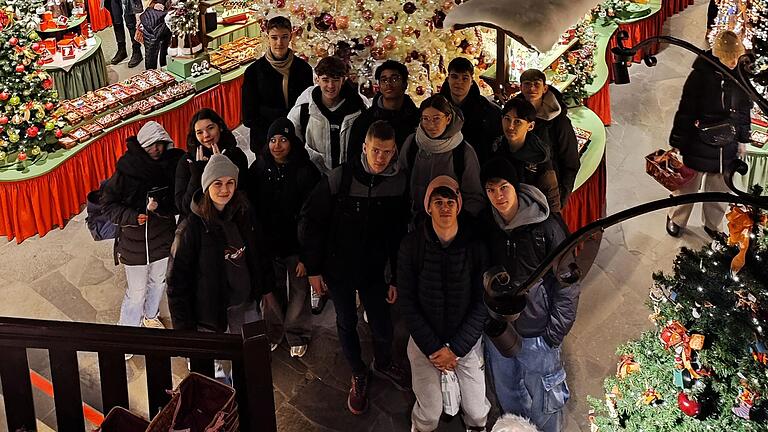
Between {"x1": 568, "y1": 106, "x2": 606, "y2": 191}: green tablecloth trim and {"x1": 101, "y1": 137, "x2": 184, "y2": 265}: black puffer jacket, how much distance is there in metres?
2.66

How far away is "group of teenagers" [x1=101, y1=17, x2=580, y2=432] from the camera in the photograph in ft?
14.0

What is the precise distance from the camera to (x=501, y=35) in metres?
5.66

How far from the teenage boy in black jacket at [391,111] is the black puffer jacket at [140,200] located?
99 centimetres

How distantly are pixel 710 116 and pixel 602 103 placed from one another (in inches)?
80.0

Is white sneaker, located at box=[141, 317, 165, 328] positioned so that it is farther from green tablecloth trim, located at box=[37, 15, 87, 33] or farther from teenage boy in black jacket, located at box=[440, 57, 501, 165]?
green tablecloth trim, located at box=[37, 15, 87, 33]

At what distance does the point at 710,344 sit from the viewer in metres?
3.06

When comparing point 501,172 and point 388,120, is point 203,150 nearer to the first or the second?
point 388,120

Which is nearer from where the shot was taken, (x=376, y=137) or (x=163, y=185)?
(x=376, y=137)

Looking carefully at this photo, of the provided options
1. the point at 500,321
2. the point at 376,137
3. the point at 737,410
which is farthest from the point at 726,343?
the point at 376,137

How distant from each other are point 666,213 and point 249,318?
3.40m

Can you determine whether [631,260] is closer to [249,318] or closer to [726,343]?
[249,318]

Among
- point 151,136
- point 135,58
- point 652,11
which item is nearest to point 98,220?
point 151,136

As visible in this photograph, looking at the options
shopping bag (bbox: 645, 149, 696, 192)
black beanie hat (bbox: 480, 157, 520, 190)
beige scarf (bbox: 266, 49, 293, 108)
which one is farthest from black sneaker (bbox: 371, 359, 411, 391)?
shopping bag (bbox: 645, 149, 696, 192)

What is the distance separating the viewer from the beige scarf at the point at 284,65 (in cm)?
572
